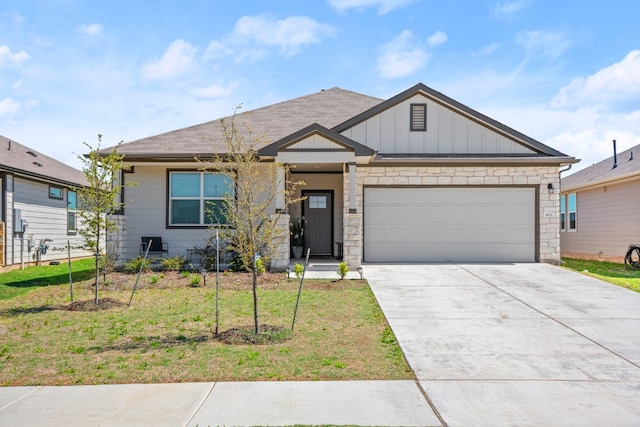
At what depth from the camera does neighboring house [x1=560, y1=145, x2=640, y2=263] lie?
1691 cm

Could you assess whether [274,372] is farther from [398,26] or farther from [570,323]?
[398,26]

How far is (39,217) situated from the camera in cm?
1772

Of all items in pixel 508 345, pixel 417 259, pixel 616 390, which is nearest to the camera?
pixel 616 390

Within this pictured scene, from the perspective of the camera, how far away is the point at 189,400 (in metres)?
4.83

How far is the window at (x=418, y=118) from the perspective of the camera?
578 inches

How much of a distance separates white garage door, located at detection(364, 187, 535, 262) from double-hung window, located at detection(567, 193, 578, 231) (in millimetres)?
7598

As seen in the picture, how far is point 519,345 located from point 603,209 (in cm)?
1422

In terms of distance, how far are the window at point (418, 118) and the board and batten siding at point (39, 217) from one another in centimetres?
1088

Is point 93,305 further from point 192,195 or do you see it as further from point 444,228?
point 444,228

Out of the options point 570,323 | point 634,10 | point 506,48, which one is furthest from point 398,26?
point 570,323

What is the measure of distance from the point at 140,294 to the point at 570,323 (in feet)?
26.2

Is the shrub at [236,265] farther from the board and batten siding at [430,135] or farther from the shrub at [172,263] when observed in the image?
the board and batten siding at [430,135]

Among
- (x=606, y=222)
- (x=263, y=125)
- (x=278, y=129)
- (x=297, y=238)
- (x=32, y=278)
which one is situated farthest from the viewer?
(x=606, y=222)

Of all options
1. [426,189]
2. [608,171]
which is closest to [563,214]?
[608,171]
